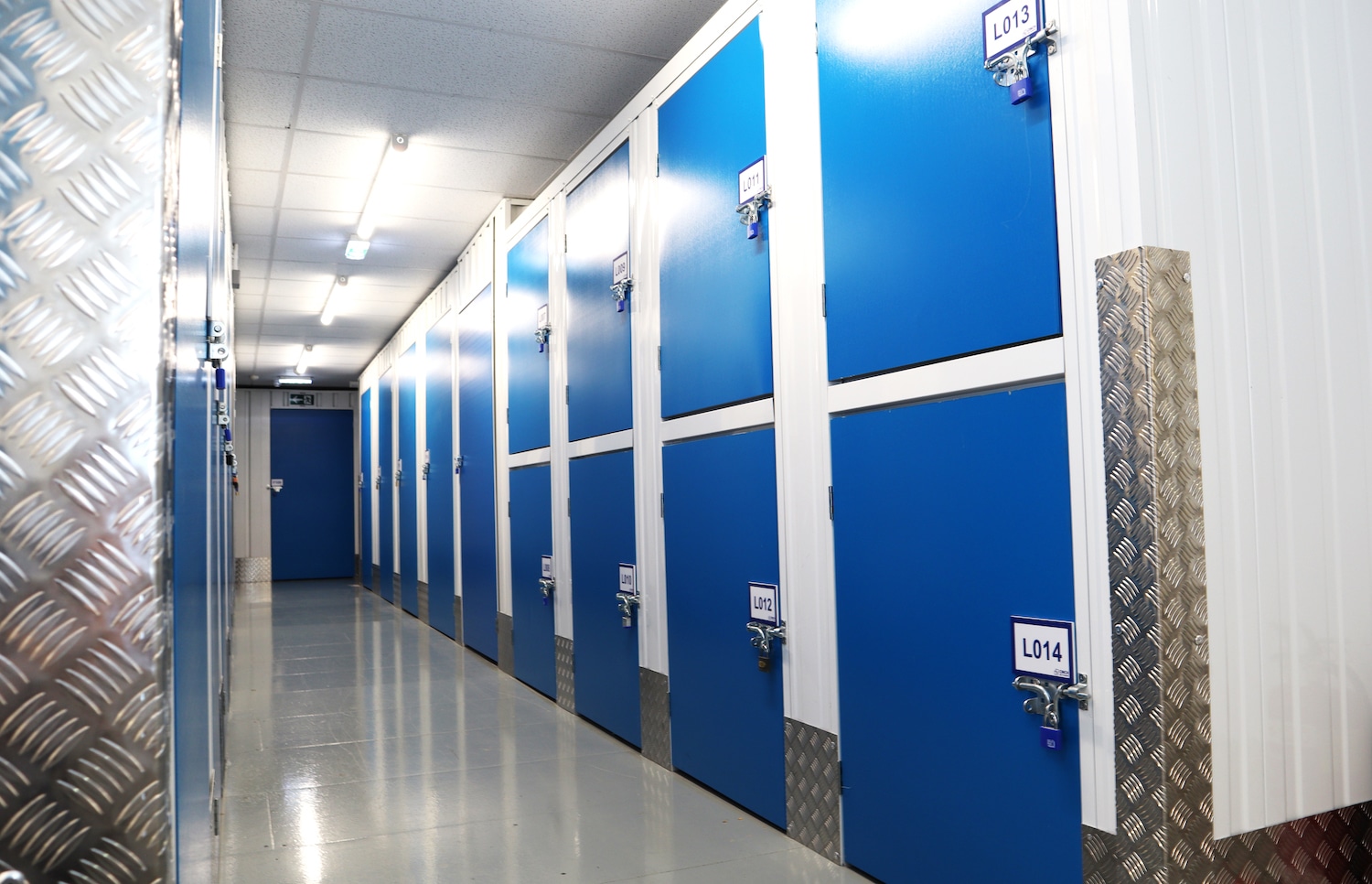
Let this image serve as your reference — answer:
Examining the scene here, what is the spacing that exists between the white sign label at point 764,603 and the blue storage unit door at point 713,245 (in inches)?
29.2

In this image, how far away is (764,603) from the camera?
11.9ft

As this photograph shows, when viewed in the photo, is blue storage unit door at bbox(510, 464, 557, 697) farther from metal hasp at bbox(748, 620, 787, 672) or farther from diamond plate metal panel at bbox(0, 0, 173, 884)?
diamond plate metal panel at bbox(0, 0, 173, 884)

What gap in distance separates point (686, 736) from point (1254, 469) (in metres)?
2.71

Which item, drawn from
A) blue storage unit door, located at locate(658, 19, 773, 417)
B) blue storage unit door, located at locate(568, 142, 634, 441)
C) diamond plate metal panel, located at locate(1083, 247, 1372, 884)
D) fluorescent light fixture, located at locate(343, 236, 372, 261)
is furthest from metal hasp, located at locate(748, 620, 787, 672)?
fluorescent light fixture, located at locate(343, 236, 372, 261)

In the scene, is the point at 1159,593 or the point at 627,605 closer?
the point at 1159,593

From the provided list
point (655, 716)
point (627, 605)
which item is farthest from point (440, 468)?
point (655, 716)

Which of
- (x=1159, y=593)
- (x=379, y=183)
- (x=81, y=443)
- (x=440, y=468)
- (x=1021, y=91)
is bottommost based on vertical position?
(x=1159, y=593)

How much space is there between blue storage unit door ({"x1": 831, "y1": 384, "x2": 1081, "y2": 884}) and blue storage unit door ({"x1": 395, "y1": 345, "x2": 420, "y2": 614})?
8263mm

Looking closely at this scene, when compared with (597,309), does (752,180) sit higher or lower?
higher

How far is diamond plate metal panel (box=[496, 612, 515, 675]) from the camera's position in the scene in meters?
7.04

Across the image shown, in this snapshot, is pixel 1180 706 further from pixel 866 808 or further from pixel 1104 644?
pixel 866 808

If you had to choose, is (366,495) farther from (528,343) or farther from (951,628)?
(951,628)

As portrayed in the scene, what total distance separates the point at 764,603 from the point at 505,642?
4.03 meters

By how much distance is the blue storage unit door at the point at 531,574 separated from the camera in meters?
6.18
